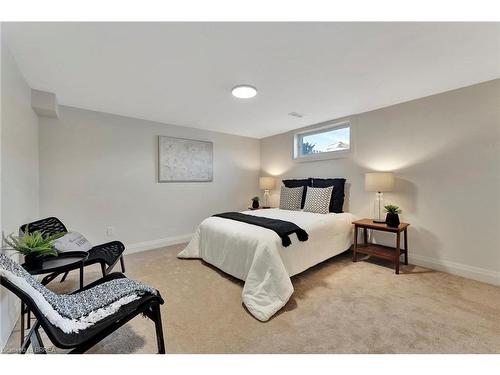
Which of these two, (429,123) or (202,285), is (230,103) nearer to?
(202,285)

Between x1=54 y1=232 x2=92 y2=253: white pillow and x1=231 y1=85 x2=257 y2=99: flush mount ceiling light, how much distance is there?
225cm

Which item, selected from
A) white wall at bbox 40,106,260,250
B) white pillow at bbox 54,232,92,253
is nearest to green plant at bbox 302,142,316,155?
white wall at bbox 40,106,260,250

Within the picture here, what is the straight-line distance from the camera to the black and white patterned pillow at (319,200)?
3162 mm

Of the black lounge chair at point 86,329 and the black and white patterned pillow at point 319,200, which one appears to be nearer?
the black lounge chair at point 86,329

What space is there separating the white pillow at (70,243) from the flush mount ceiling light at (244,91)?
7.39 feet

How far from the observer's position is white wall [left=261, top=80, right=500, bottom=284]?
225 centimetres

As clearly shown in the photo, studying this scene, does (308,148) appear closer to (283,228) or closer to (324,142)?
(324,142)

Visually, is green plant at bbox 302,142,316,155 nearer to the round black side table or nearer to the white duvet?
the white duvet

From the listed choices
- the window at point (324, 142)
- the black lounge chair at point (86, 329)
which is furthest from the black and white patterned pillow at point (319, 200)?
the black lounge chair at point (86, 329)

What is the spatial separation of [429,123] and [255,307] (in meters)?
2.95

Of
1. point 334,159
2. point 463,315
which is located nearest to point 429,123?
point 334,159

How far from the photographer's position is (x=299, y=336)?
1488mm

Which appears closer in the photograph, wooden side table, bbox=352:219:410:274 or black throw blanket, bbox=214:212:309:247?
black throw blanket, bbox=214:212:309:247

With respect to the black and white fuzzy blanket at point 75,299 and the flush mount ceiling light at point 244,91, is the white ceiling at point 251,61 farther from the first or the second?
the black and white fuzzy blanket at point 75,299
